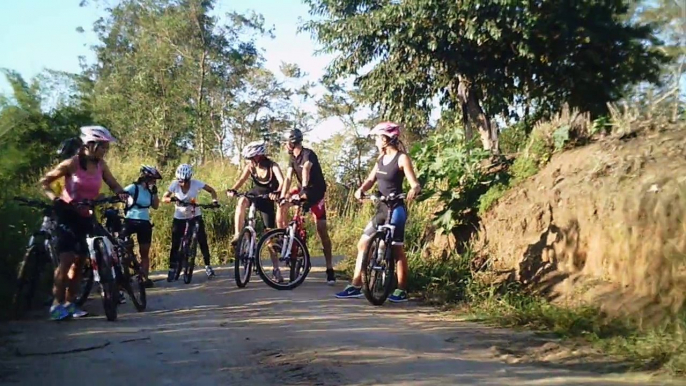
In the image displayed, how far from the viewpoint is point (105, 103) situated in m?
31.9

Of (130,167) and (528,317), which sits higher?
(130,167)

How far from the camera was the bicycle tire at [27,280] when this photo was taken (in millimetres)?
8430

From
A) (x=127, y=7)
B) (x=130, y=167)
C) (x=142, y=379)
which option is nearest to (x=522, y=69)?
(x=130, y=167)

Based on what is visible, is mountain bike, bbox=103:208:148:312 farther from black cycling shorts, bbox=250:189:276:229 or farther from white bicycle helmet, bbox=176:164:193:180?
black cycling shorts, bbox=250:189:276:229

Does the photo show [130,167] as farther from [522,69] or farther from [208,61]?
[208,61]

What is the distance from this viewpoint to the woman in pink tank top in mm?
7879

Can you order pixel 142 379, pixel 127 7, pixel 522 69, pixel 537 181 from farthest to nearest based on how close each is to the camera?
pixel 127 7 → pixel 522 69 → pixel 537 181 → pixel 142 379

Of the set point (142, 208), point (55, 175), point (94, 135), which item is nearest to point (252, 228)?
A: point (142, 208)

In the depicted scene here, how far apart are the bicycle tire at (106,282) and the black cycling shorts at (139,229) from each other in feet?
8.39

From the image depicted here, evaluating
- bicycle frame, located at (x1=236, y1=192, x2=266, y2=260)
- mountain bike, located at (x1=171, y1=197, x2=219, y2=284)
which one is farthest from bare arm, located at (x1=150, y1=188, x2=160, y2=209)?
bicycle frame, located at (x1=236, y1=192, x2=266, y2=260)

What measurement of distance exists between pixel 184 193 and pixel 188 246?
781 mm

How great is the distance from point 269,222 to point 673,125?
5337mm

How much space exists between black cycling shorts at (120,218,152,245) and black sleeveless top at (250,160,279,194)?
5.24 ft

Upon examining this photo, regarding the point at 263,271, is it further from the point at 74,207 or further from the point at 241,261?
the point at 74,207
